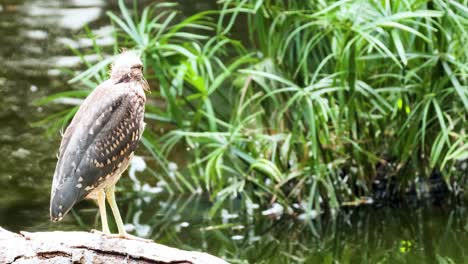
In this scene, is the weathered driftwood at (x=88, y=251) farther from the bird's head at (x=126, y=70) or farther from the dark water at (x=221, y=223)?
the dark water at (x=221, y=223)

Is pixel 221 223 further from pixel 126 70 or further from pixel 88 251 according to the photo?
pixel 88 251

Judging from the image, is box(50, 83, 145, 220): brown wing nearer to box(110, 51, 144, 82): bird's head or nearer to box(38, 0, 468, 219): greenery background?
box(110, 51, 144, 82): bird's head

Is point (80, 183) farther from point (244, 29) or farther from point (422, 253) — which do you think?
point (244, 29)

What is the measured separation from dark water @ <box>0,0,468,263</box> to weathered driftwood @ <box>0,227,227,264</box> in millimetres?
1759

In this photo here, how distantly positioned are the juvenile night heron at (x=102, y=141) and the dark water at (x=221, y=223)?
1.62 meters

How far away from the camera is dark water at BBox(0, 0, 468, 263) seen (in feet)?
16.4

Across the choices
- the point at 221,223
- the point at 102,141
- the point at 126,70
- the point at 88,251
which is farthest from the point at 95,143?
the point at 221,223

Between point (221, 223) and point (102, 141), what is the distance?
202cm

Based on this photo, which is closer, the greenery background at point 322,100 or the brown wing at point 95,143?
the brown wing at point 95,143

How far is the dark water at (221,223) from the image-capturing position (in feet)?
16.4

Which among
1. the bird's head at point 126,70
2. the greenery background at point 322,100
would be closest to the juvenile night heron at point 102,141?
the bird's head at point 126,70

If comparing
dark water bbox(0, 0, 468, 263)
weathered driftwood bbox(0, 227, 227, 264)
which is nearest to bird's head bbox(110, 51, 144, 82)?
weathered driftwood bbox(0, 227, 227, 264)

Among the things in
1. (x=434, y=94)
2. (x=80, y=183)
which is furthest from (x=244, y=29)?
(x=80, y=183)

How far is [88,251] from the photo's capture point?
3199 mm
